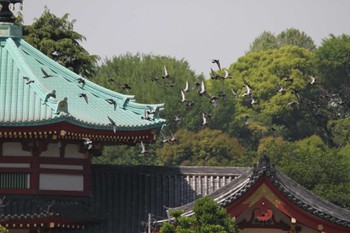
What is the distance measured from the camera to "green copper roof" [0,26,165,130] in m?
50.9

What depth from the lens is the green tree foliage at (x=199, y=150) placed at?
10744cm

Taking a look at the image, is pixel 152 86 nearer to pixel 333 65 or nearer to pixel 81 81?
pixel 333 65

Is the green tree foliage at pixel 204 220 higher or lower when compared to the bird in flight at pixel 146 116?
lower

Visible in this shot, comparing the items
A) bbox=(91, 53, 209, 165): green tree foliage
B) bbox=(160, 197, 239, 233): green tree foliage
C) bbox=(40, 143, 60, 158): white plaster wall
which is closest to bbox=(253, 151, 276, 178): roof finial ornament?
bbox=(160, 197, 239, 233): green tree foliage

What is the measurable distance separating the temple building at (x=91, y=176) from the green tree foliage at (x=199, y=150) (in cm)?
5200

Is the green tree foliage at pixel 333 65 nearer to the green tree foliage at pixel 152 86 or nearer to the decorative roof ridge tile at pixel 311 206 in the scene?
the green tree foliage at pixel 152 86

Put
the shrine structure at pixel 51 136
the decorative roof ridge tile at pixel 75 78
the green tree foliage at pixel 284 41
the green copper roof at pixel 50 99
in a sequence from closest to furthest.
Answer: the shrine structure at pixel 51 136 < the green copper roof at pixel 50 99 < the decorative roof ridge tile at pixel 75 78 < the green tree foliage at pixel 284 41

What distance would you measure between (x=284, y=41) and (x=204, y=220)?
116771 mm

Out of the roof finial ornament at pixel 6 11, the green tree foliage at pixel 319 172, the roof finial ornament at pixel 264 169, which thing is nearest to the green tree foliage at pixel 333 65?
the green tree foliage at pixel 319 172

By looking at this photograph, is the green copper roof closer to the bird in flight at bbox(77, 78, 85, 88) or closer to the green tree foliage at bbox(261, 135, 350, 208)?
the bird in flight at bbox(77, 78, 85, 88)

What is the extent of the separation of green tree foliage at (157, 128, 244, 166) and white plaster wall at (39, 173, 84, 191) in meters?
53.2

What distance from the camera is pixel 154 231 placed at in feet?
164

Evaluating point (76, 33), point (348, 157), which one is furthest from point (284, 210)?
point (348, 157)

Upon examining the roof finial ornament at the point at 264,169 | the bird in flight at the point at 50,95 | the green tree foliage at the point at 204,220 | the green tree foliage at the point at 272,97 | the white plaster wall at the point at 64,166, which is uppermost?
the green tree foliage at the point at 272,97
